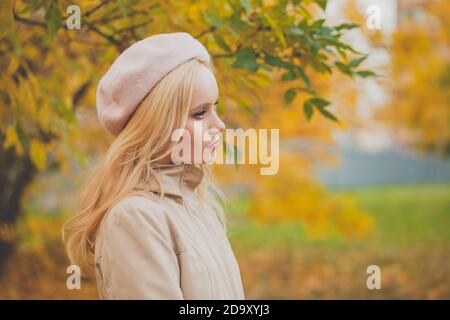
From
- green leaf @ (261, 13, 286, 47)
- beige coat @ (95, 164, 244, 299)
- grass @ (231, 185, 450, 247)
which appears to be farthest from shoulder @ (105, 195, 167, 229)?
grass @ (231, 185, 450, 247)

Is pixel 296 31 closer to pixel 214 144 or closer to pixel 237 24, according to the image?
pixel 237 24

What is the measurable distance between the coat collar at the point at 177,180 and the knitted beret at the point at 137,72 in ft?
0.60

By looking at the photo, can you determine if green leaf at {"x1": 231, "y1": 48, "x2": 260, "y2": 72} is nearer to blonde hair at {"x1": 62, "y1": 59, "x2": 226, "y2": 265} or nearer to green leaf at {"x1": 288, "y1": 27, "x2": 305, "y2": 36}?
green leaf at {"x1": 288, "y1": 27, "x2": 305, "y2": 36}

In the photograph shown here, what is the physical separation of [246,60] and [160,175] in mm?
1061

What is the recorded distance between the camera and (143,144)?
1938 millimetres

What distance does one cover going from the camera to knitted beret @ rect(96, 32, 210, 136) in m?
1.91

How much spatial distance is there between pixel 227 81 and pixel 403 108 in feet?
14.9

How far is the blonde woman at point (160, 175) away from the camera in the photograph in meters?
1.78

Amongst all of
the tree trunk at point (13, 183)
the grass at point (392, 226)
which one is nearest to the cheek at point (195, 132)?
the tree trunk at point (13, 183)

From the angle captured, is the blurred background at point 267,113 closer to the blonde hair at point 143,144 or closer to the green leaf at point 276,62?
the green leaf at point 276,62

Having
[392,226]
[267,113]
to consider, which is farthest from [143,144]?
[392,226]

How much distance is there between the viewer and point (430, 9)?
8.12 metres

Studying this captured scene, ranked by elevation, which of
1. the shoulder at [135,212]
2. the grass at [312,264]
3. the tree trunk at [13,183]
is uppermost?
the shoulder at [135,212]

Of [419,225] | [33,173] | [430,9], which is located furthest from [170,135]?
[419,225]
